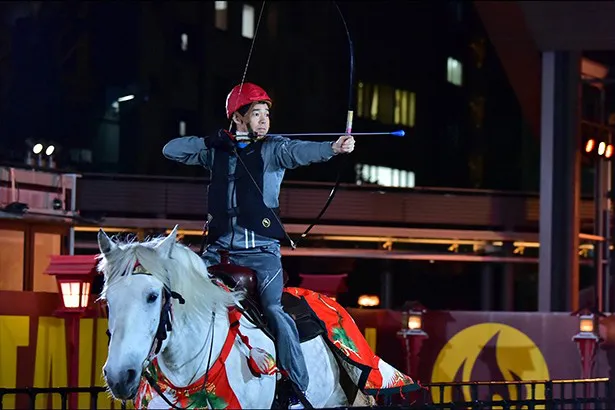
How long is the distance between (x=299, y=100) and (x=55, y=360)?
1230 cm

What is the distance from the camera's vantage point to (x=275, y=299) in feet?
23.7

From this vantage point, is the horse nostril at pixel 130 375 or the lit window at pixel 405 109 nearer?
the horse nostril at pixel 130 375

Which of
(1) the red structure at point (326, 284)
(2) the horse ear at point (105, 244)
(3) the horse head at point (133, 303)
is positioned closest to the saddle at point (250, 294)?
(3) the horse head at point (133, 303)

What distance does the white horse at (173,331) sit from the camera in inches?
241

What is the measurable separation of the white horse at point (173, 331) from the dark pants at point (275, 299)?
9 centimetres

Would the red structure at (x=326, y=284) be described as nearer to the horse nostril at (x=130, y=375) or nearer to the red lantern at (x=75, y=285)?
the red lantern at (x=75, y=285)

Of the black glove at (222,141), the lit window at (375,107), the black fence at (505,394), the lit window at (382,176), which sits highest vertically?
the lit window at (375,107)

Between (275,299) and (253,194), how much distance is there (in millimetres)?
531

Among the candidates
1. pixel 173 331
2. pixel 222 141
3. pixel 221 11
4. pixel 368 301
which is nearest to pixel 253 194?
pixel 222 141

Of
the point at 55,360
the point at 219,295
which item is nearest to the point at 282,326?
the point at 219,295

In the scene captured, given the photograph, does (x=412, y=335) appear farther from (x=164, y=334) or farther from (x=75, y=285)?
(x=164, y=334)

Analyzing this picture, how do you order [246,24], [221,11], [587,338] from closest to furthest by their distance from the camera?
[587,338]
[221,11]
[246,24]

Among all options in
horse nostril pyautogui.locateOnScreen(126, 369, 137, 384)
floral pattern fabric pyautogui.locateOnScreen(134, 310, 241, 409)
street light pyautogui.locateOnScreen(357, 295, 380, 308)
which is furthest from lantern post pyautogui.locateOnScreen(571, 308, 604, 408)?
horse nostril pyautogui.locateOnScreen(126, 369, 137, 384)

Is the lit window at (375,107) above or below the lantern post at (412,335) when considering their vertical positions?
above
